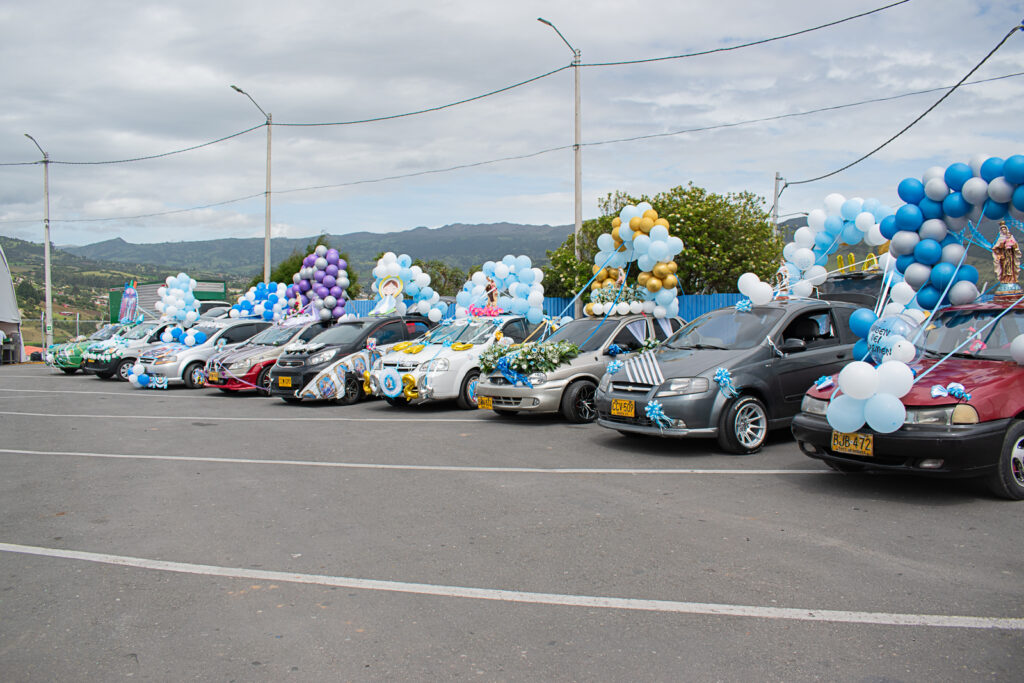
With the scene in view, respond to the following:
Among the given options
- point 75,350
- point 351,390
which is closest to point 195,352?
point 351,390

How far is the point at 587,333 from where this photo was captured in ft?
39.3

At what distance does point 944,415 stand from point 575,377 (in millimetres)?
5579

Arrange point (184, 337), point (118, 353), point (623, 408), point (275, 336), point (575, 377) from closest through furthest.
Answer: point (623, 408) < point (575, 377) < point (275, 336) < point (184, 337) < point (118, 353)

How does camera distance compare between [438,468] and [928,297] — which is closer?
[928,297]

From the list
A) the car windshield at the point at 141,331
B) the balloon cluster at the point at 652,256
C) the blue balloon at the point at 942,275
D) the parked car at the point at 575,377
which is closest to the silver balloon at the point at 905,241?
the blue balloon at the point at 942,275

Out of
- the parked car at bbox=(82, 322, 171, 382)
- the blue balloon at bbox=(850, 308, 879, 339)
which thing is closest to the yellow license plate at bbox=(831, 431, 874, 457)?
the blue balloon at bbox=(850, 308, 879, 339)

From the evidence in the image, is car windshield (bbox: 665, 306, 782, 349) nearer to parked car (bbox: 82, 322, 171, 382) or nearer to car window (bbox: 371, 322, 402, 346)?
car window (bbox: 371, 322, 402, 346)

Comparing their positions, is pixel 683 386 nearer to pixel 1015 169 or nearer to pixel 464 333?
pixel 1015 169

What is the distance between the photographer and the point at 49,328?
3388 centimetres

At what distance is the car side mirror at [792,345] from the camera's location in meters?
9.02

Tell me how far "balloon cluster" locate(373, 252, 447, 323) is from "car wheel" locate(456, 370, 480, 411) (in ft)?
10.7

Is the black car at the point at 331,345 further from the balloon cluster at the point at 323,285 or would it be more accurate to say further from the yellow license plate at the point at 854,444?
the yellow license plate at the point at 854,444

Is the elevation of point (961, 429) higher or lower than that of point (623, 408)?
higher

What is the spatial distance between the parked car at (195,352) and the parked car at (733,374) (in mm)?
12260
